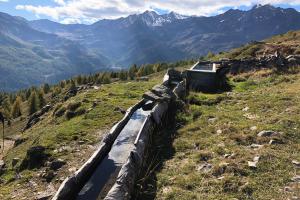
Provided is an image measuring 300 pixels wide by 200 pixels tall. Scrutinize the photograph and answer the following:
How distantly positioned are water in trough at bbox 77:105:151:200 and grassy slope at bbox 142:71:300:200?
1.36 m

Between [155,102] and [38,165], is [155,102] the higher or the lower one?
the higher one

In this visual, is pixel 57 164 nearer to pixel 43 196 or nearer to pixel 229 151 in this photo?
pixel 43 196

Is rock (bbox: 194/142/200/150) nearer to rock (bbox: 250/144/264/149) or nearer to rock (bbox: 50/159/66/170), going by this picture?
rock (bbox: 250/144/264/149)

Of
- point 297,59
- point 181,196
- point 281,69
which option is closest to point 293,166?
point 181,196

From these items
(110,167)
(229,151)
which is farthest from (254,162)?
(110,167)

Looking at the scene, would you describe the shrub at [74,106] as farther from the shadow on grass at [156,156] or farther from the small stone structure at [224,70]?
the shadow on grass at [156,156]

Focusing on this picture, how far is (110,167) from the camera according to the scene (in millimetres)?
14180

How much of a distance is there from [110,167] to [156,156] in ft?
6.68

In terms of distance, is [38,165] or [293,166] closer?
[293,166]

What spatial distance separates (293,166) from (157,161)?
16.5ft

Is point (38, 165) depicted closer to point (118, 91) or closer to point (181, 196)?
point (181, 196)

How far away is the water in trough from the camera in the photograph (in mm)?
12258

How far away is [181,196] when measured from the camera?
38.5 feet

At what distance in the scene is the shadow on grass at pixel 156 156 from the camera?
40.4ft
